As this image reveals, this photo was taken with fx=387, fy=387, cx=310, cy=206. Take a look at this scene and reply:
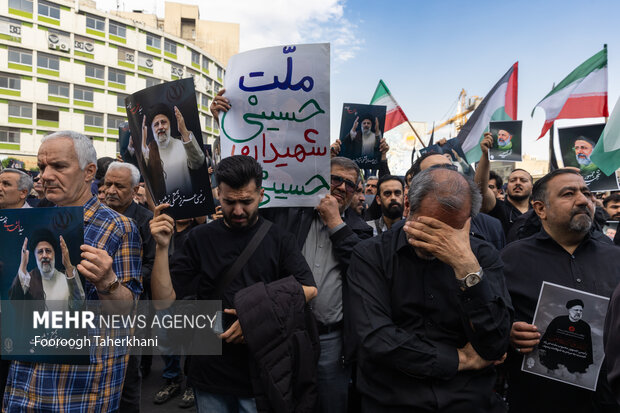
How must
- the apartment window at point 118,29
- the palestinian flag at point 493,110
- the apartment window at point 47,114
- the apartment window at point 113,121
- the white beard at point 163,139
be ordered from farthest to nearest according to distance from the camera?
1. the apartment window at point 118,29
2. the apartment window at point 113,121
3. the apartment window at point 47,114
4. the palestinian flag at point 493,110
5. the white beard at point 163,139

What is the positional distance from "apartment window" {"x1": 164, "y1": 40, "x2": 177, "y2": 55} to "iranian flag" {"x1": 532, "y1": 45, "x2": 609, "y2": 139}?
49.9 metres

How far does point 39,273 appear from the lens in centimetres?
150

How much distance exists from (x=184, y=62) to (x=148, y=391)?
50488 mm

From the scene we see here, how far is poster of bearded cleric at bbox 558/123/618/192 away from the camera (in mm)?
4340

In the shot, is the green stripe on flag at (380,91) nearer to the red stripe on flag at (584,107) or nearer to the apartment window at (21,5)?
the red stripe on flag at (584,107)

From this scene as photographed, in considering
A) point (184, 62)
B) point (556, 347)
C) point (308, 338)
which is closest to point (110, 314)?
point (308, 338)

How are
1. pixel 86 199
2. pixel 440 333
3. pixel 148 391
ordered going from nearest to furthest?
pixel 440 333 < pixel 86 199 < pixel 148 391

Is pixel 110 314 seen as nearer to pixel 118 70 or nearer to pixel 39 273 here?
pixel 39 273

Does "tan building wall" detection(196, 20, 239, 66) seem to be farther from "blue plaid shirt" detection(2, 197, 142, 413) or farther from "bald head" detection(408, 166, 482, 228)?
"bald head" detection(408, 166, 482, 228)

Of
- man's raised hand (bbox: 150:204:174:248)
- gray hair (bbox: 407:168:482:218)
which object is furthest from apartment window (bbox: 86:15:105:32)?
gray hair (bbox: 407:168:482:218)

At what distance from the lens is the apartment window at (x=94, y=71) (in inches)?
1590

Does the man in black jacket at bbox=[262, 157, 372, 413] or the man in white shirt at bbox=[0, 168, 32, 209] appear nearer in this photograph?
the man in black jacket at bbox=[262, 157, 372, 413]

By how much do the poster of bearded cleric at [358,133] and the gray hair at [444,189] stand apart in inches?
105

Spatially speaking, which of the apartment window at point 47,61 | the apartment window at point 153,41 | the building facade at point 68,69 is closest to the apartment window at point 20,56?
the building facade at point 68,69
